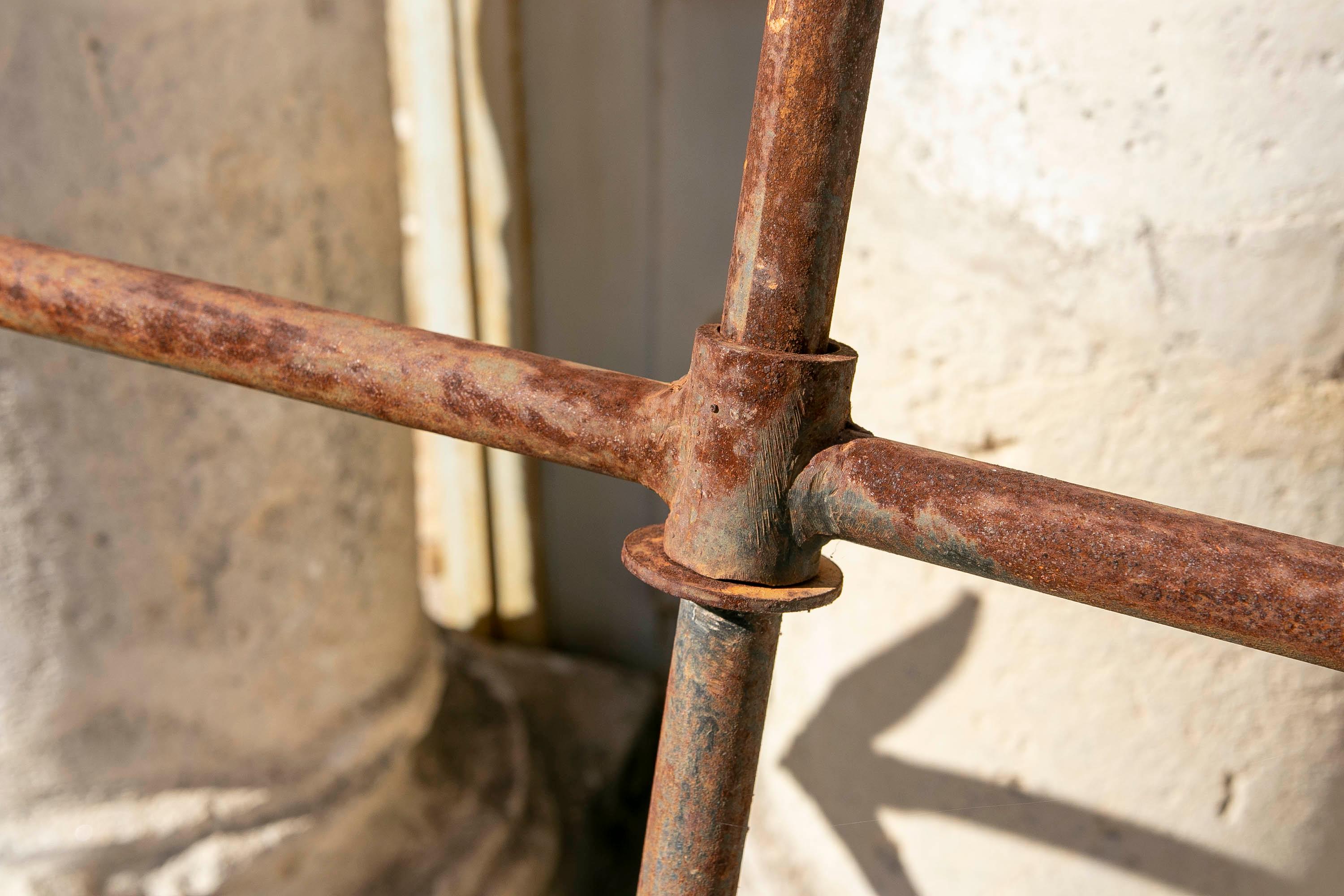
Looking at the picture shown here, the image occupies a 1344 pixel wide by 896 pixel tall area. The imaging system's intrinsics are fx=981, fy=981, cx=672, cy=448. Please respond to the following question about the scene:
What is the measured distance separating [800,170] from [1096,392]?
12.1 inches

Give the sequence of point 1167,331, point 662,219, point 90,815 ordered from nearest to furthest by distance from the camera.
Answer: point 1167,331, point 90,815, point 662,219

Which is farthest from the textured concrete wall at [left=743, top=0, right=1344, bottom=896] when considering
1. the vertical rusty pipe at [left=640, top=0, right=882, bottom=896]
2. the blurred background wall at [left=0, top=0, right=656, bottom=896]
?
the blurred background wall at [left=0, top=0, right=656, bottom=896]

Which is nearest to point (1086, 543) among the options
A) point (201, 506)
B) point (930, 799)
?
point (930, 799)

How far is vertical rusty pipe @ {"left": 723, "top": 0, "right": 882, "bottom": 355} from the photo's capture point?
0.34 m

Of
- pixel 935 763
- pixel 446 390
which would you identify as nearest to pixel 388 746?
pixel 935 763

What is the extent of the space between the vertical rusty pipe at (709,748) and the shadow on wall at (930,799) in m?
0.26

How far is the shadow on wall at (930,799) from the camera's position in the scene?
0.64m

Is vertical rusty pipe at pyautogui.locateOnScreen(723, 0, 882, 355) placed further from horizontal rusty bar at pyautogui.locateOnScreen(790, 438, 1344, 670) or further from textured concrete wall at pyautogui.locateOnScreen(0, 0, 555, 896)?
textured concrete wall at pyautogui.locateOnScreen(0, 0, 555, 896)

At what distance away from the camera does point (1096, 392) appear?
0.57 m

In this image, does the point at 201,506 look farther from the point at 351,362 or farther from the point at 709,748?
the point at 709,748

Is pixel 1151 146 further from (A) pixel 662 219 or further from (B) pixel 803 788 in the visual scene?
(A) pixel 662 219

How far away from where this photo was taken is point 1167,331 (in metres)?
0.54

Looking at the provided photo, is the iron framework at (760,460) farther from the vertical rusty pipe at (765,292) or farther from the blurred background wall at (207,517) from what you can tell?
the blurred background wall at (207,517)

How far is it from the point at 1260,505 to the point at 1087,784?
214 millimetres
